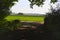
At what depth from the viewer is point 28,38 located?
40.6 ft

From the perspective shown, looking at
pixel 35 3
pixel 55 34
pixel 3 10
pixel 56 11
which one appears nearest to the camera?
pixel 55 34

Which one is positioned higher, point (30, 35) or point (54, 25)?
point (54, 25)

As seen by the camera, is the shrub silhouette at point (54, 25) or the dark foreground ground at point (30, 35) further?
the dark foreground ground at point (30, 35)

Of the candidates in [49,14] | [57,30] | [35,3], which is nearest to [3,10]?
[49,14]

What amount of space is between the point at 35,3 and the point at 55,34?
13144 mm

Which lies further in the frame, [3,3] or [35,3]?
[35,3]

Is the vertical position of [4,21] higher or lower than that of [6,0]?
lower

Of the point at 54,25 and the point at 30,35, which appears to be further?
the point at 30,35

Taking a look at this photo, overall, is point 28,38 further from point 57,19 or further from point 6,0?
point 6,0

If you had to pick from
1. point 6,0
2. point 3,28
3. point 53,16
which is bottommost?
point 3,28

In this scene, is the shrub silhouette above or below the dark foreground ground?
above

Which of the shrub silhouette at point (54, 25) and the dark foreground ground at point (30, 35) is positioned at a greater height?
the shrub silhouette at point (54, 25)

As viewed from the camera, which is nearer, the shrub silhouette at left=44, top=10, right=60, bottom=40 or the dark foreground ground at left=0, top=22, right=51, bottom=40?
the shrub silhouette at left=44, top=10, right=60, bottom=40

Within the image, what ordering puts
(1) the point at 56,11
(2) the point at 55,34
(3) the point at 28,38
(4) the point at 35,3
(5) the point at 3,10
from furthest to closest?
(4) the point at 35,3
(5) the point at 3,10
(1) the point at 56,11
(3) the point at 28,38
(2) the point at 55,34
